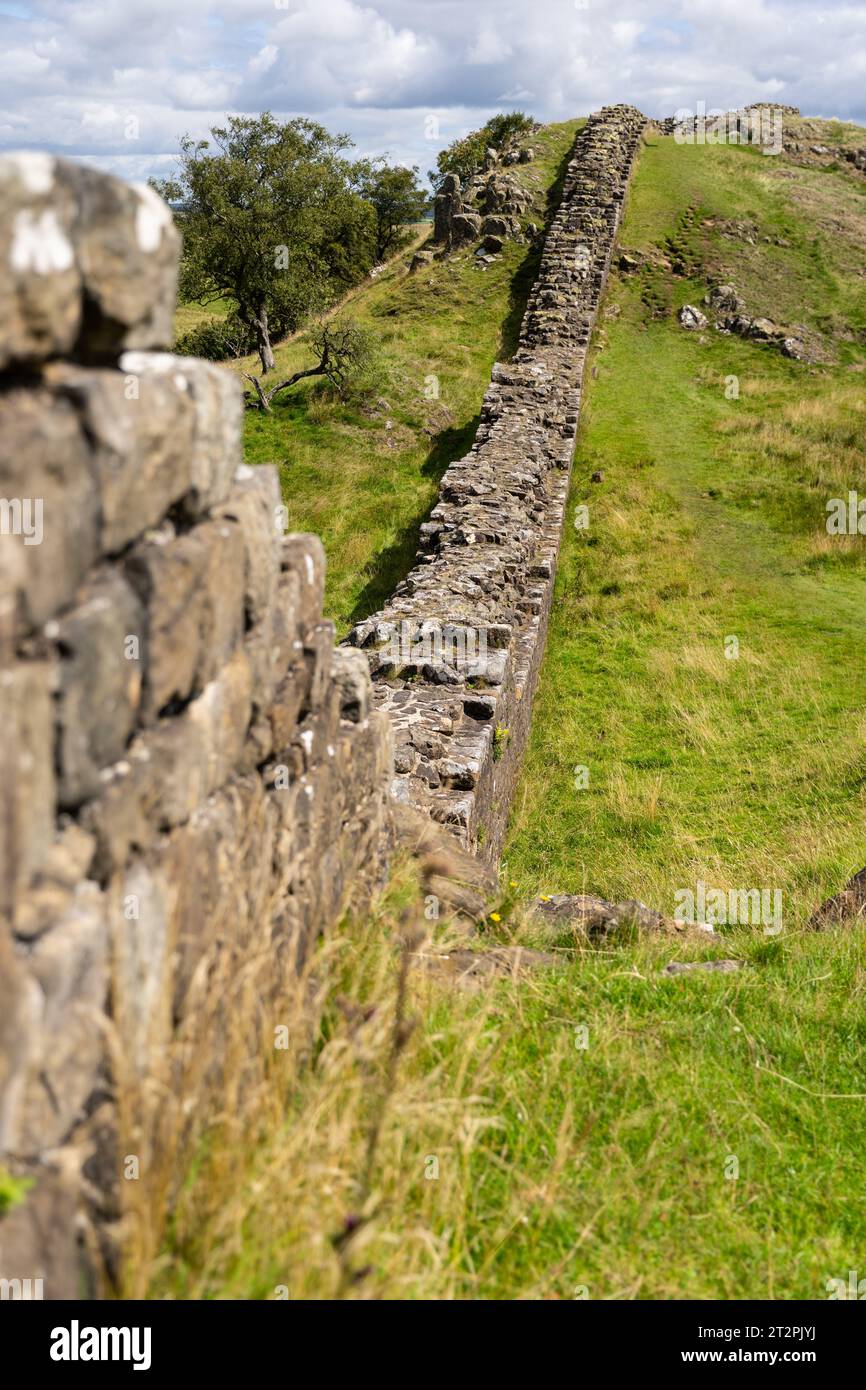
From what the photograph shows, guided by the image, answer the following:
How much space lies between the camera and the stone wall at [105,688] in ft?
6.94

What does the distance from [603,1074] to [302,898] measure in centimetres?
168

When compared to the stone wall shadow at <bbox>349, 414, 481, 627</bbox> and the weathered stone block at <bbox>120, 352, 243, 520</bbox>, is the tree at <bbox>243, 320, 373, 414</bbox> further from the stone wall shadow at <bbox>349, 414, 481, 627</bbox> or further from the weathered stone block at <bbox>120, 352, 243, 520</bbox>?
the weathered stone block at <bbox>120, 352, 243, 520</bbox>

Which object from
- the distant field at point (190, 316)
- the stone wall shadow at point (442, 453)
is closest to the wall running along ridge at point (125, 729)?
the stone wall shadow at point (442, 453)

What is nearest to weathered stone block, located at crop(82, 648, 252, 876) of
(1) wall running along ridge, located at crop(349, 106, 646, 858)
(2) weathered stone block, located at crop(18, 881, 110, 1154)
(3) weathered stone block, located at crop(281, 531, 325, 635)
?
(2) weathered stone block, located at crop(18, 881, 110, 1154)

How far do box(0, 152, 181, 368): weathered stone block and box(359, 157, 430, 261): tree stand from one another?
49.8 metres

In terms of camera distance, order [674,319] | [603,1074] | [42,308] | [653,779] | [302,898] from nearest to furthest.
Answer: [42,308] → [302,898] → [603,1074] → [653,779] → [674,319]

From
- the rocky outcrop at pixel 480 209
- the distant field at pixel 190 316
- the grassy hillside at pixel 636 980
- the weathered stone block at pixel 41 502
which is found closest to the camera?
the weathered stone block at pixel 41 502

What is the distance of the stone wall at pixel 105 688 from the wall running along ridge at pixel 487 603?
459cm

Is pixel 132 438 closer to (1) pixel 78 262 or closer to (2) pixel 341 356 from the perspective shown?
(1) pixel 78 262

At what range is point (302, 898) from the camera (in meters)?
3.94

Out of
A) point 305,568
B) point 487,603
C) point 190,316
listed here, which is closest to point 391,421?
point 487,603

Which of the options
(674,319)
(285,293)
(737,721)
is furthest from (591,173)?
(737,721)

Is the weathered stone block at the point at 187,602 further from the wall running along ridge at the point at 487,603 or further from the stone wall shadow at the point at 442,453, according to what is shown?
the stone wall shadow at the point at 442,453
